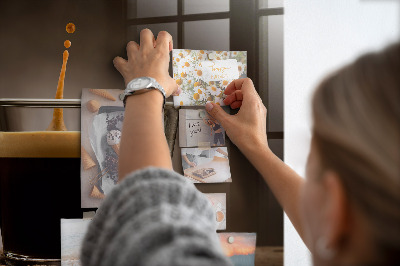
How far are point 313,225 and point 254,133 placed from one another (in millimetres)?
298

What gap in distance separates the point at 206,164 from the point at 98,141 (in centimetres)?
19

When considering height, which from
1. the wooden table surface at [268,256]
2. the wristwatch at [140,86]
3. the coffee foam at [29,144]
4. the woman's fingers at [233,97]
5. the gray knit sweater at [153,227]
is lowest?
the wooden table surface at [268,256]

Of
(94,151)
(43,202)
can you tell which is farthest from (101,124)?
(43,202)

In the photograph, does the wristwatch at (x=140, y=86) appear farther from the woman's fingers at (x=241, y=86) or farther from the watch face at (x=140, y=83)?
the woman's fingers at (x=241, y=86)

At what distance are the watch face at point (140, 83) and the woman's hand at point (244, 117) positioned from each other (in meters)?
0.14

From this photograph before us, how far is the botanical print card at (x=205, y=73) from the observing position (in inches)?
24.5

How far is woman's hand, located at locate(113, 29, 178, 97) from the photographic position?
0.57 metres

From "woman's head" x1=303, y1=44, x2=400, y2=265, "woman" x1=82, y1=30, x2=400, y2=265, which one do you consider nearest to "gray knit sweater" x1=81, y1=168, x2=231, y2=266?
"woman" x1=82, y1=30, x2=400, y2=265

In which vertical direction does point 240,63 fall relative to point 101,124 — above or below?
above

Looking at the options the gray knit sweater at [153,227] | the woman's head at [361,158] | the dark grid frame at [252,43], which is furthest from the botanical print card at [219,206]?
the woman's head at [361,158]

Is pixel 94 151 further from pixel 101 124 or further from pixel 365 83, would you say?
pixel 365 83

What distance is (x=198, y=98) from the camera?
0.64 metres

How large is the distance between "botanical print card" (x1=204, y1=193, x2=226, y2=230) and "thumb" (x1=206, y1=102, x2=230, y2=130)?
0.41ft

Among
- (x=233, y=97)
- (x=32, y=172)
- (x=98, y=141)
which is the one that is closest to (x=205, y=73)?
(x=233, y=97)
